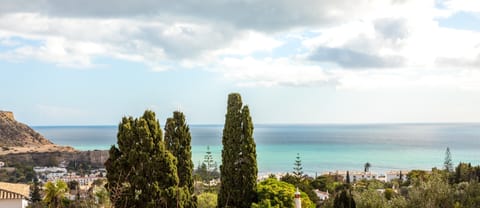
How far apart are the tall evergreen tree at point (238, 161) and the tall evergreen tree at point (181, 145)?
3.95 ft

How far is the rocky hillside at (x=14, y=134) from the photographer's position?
63.1 metres

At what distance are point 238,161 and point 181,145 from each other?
1716mm

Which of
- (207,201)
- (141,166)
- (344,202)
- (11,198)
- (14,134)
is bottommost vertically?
(207,201)

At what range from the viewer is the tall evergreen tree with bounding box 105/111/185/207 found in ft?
35.1

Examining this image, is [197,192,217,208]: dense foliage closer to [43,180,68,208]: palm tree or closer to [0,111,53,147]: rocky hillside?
[43,180,68,208]: palm tree

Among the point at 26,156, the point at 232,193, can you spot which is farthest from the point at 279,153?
the point at 232,193

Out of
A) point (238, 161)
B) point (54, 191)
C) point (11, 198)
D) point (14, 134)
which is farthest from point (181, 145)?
point (14, 134)

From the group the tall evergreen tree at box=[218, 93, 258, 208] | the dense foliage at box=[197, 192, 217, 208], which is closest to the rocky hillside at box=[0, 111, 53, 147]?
the dense foliage at box=[197, 192, 217, 208]

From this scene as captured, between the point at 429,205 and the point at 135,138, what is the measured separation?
7158 millimetres

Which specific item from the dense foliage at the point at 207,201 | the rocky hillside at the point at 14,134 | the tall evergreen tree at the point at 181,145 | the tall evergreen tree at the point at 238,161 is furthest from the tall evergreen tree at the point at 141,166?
the rocky hillside at the point at 14,134

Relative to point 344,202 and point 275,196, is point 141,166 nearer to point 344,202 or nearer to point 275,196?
point 275,196

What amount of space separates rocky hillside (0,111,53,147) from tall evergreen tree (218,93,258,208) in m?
54.9

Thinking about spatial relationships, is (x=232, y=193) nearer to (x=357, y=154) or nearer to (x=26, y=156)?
(x=26, y=156)

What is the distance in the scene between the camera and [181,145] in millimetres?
12625
